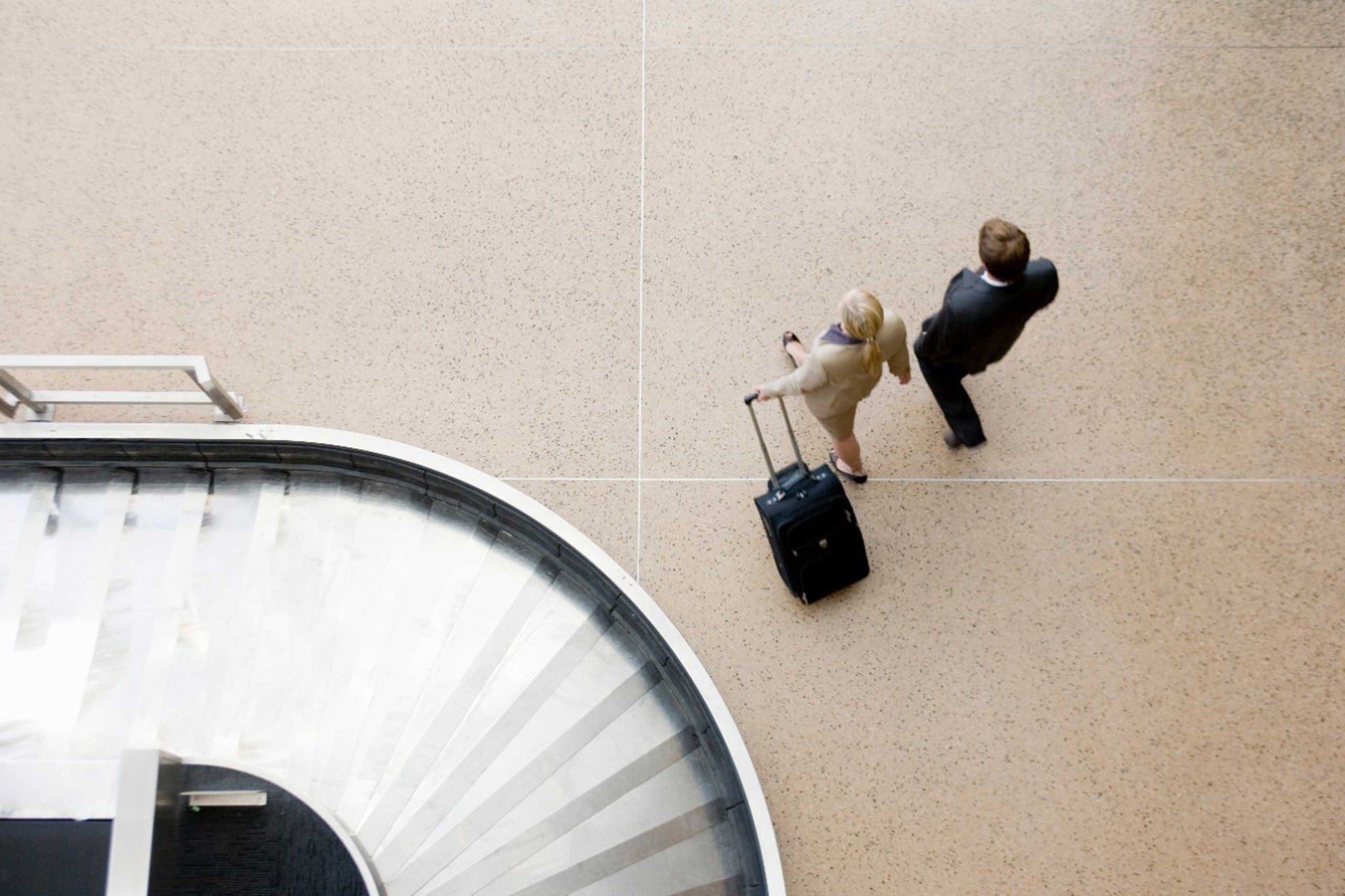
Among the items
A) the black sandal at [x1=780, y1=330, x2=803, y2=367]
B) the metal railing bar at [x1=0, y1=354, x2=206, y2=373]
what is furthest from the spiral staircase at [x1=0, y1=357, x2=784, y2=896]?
the black sandal at [x1=780, y1=330, x2=803, y2=367]

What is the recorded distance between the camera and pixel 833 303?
13.8ft

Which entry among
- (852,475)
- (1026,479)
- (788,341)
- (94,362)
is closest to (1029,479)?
(1026,479)

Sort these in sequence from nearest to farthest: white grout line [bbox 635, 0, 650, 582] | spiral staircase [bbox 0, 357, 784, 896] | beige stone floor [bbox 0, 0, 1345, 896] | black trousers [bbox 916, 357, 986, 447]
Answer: spiral staircase [bbox 0, 357, 784, 896] → beige stone floor [bbox 0, 0, 1345, 896] → black trousers [bbox 916, 357, 986, 447] → white grout line [bbox 635, 0, 650, 582]

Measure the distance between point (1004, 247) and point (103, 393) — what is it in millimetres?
3551

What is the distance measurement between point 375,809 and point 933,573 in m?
2.43

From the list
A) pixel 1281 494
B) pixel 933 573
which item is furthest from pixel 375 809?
pixel 1281 494

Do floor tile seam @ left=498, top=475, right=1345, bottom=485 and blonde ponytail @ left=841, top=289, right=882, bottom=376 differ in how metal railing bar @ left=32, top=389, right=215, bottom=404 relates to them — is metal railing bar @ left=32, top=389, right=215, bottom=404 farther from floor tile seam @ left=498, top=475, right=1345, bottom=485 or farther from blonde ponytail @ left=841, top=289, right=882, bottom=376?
blonde ponytail @ left=841, top=289, right=882, bottom=376

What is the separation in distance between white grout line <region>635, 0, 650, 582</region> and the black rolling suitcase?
1.90 ft

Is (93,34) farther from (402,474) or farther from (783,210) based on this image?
(783,210)

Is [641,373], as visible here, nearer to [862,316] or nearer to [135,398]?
[862,316]

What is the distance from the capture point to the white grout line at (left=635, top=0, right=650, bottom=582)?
12.9ft

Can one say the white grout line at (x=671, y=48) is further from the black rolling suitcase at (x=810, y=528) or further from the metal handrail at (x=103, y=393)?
the black rolling suitcase at (x=810, y=528)

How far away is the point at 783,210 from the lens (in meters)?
4.33

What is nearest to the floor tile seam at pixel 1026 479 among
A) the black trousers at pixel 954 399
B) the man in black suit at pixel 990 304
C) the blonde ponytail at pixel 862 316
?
the black trousers at pixel 954 399
